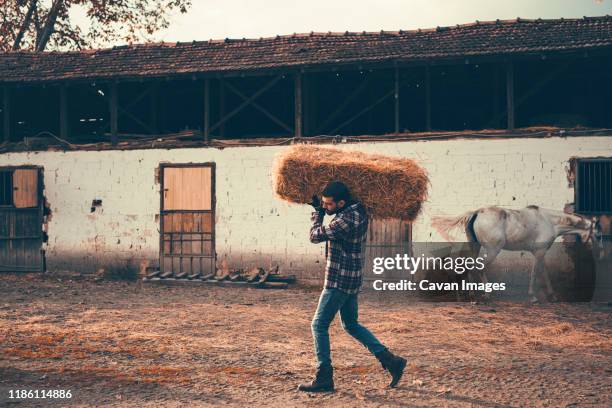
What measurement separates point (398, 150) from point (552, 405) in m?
8.03

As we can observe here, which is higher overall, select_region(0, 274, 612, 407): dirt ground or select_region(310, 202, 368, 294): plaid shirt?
select_region(310, 202, 368, 294): plaid shirt

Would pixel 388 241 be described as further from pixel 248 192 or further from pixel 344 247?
pixel 344 247

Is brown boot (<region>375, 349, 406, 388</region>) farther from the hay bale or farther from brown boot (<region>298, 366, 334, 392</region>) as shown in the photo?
the hay bale

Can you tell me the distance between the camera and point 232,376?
19.7ft

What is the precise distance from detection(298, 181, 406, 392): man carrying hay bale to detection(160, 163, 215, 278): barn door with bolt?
831cm

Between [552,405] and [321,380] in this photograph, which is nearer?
[552,405]

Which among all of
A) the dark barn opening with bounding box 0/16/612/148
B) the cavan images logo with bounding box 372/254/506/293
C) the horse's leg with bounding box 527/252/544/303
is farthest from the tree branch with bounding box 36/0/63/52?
the horse's leg with bounding box 527/252/544/303

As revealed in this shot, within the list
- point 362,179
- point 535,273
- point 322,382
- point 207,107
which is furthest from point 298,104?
point 322,382

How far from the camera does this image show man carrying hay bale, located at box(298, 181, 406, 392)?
5.26m

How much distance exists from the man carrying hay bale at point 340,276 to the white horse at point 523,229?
6192 mm

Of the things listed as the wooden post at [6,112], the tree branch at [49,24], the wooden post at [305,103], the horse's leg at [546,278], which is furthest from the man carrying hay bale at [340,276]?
the tree branch at [49,24]

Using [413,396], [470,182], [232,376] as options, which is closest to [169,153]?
[470,182]

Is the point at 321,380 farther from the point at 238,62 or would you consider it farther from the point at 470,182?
the point at 238,62

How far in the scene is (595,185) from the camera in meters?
11.7
